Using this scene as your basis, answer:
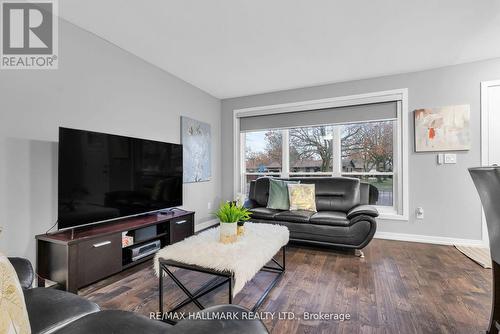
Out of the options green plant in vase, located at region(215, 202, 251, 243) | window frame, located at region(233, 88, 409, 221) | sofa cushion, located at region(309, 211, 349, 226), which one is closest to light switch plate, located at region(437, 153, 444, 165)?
window frame, located at region(233, 88, 409, 221)

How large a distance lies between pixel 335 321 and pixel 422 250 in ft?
7.17

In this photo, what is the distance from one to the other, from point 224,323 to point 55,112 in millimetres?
2525

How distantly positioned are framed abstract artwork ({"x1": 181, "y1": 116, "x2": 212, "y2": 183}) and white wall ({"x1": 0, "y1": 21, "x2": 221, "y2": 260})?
459 mm

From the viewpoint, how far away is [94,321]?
2.90 feet

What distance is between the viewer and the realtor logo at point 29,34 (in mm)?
2027

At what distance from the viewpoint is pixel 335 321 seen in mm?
1695

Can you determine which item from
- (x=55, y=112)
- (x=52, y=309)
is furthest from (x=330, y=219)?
(x=55, y=112)

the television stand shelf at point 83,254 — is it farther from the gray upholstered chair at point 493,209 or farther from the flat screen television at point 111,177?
the gray upholstered chair at point 493,209

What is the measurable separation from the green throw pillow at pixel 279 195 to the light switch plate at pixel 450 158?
6.81 ft

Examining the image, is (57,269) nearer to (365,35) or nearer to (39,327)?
(39,327)

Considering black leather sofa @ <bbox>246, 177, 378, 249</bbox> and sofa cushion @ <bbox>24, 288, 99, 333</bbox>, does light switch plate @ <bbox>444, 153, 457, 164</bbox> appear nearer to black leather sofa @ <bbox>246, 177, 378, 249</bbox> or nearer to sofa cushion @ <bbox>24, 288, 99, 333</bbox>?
black leather sofa @ <bbox>246, 177, 378, 249</bbox>

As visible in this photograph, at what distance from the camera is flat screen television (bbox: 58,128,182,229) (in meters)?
2.07

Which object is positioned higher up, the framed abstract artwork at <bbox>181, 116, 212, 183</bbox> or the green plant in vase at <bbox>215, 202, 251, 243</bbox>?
the framed abstract artwork at <bbox>181, 116, 212, 183</bbox>

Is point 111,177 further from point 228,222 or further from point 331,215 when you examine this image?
point 331,215
